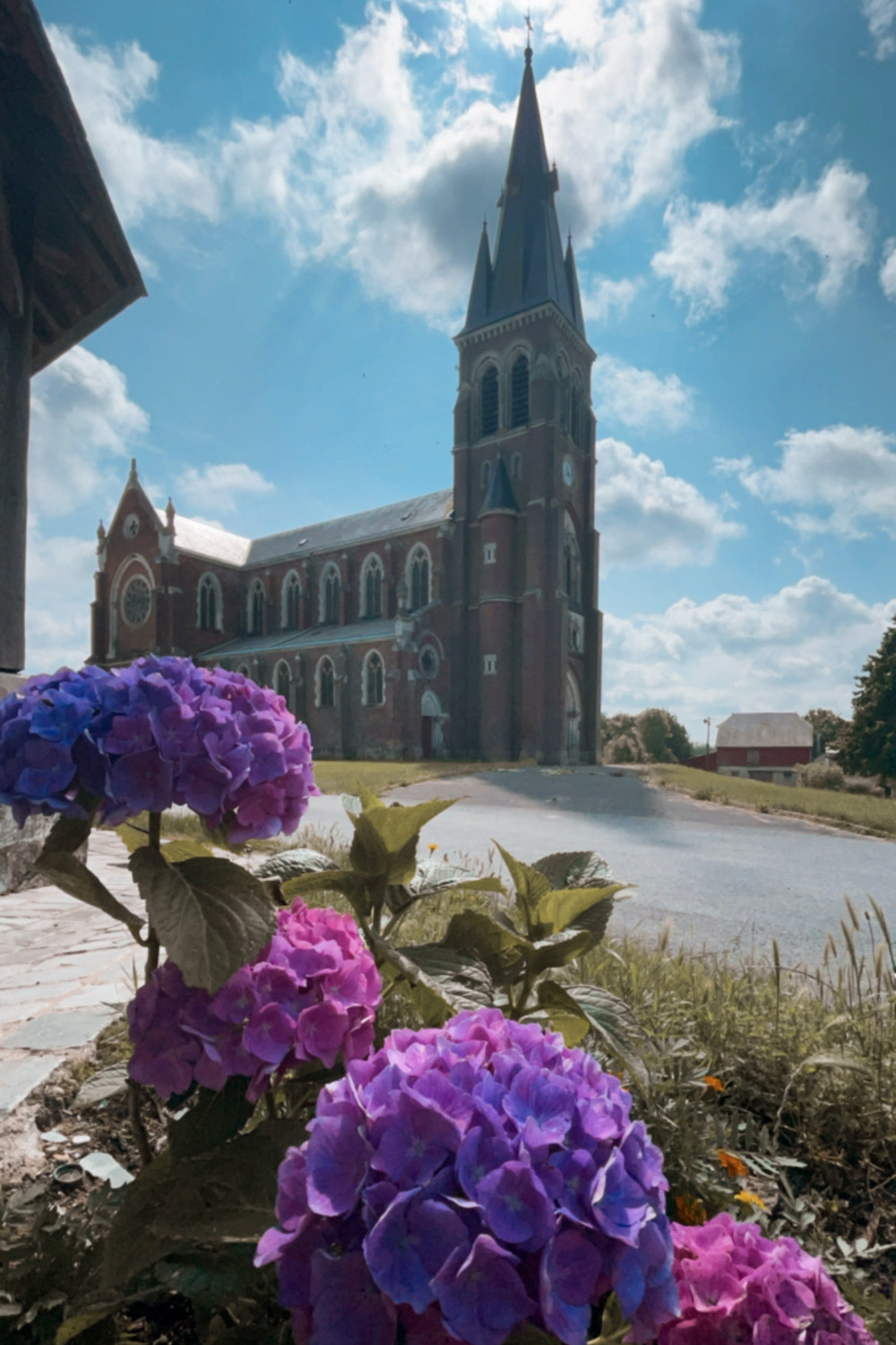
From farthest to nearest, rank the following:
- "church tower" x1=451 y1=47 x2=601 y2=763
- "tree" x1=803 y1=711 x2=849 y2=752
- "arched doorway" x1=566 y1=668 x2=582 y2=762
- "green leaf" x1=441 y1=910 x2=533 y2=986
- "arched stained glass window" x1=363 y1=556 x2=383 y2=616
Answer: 1. "tree" x1=803 y1=711 x2=849 y2=752
2. "arched stained glass window" x1=363 y1=556 x2=383 y2=616
3. "arched doorway" x1=566 y1=668 x2=582 y2=762
4. "church tower" x1=451 y1=47 x2=601 y2=763
5. "green leaf" x1=441 y1=910 x2=533 y2=986

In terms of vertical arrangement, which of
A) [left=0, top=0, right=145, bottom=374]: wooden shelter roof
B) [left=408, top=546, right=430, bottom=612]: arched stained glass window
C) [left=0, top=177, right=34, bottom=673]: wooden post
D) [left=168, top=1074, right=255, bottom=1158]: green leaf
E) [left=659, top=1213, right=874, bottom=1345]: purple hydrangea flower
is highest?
[left=408, top=546, right=430, bottom=612]: arched stained glass window

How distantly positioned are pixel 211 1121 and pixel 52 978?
2.59 metres

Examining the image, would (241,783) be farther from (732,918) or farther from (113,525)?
(113,525)

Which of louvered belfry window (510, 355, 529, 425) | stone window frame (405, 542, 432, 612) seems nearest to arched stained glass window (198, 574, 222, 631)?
stone window frame (405, 542, 432, 612)

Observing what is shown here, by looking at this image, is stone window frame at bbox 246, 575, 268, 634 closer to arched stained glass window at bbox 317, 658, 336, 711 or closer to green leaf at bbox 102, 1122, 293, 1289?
arched stained glass window at bbox 317, 658, 336, 711

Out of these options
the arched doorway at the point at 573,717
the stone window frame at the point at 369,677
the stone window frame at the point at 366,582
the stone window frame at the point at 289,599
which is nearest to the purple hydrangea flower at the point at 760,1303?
the arched doorway at the point at 573,717

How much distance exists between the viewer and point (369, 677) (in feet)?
103

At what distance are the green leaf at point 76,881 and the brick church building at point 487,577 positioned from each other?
28126 mm

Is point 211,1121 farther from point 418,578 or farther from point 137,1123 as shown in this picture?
point 418,578

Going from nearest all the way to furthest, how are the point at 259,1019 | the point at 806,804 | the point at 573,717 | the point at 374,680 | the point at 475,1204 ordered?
the point at 475,1204
the point at 259,1019
the point at 806,804
the point at 374,680
the point at 573,717

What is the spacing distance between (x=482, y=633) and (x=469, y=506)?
6.45 meters

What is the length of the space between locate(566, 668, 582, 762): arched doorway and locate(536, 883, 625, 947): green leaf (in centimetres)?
2902

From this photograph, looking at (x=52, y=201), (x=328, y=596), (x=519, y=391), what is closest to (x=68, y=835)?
(x=52, y=201)

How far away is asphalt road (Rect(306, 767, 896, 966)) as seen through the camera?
499cm
